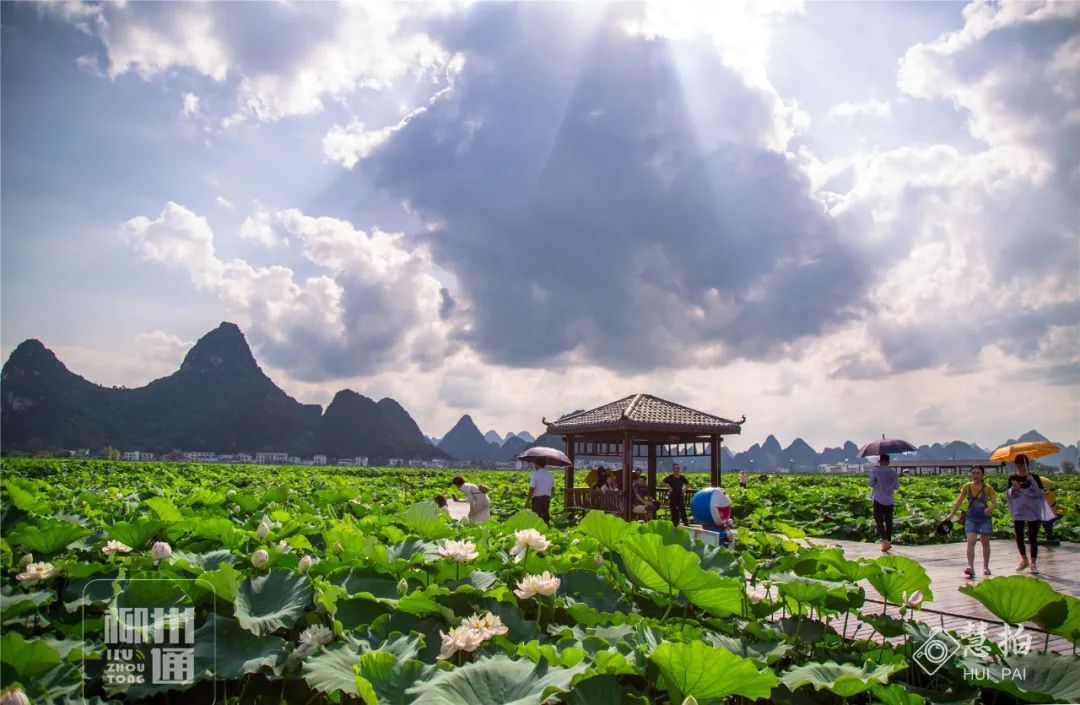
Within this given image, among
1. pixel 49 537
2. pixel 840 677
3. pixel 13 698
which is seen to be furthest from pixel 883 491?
Answer: pixel 13 698

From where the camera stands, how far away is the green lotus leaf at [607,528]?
2.43 m


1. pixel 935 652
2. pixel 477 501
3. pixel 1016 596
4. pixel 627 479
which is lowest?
pixel 627 479

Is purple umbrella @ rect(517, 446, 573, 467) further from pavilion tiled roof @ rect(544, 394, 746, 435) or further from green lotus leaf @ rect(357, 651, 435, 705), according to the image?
green lotus leaf @ rect(357, 651, 435, 705)

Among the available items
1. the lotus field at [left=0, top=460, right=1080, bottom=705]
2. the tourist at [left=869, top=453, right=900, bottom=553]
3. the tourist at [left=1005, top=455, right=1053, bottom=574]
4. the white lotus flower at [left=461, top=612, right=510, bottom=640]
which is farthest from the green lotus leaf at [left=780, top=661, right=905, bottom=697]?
the tourist at [left=869, top=453, right=900, bottom=553]

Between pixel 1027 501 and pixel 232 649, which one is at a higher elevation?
pixel 232 649

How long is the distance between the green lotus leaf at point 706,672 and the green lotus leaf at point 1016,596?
907 mm

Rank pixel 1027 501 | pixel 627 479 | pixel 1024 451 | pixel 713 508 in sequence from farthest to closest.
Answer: pixel 627 479 → pixel 1024 451 → pixel 1027 501 → pixel 713 508

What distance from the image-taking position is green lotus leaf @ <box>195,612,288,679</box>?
68.2 inches

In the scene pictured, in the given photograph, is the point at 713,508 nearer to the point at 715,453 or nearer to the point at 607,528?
the point at 607,528

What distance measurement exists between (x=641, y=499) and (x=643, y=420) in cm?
158

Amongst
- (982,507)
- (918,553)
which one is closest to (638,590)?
(982,507)

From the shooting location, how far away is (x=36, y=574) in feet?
7.14

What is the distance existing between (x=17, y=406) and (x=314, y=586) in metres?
90.8

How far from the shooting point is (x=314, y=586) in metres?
2.12
